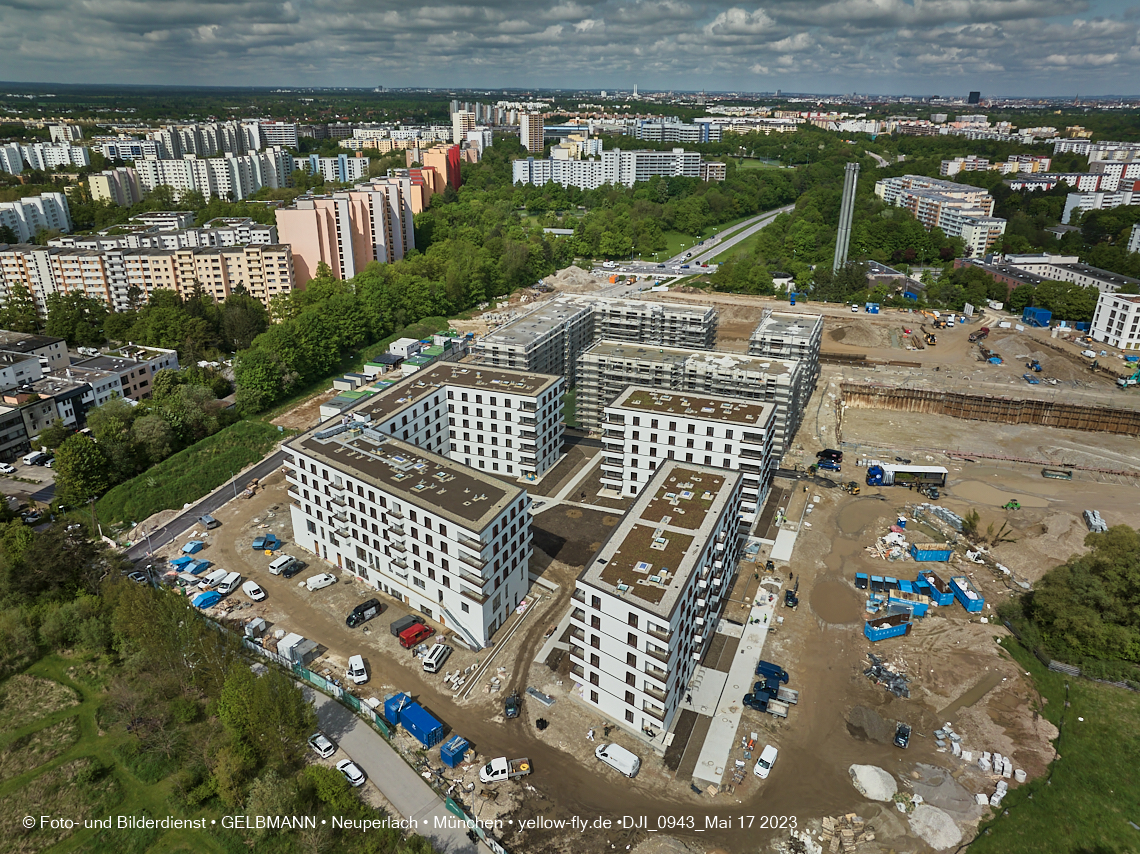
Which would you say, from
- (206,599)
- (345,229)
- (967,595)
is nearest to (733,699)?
(967,595)

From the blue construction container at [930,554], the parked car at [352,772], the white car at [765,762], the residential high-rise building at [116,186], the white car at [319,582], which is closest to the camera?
the parked car at [352,772]

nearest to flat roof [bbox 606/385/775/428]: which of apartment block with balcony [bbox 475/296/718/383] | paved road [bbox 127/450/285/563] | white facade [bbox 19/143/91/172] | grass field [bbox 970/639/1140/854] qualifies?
apartment block with balcony [bbox 475/296/718/383]

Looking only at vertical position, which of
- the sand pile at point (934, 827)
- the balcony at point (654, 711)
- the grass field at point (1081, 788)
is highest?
the balcony at point (654, 711)

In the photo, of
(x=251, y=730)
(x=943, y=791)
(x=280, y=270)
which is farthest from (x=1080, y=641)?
(x=280, y=270)

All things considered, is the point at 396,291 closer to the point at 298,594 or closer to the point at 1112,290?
the point at 298,594

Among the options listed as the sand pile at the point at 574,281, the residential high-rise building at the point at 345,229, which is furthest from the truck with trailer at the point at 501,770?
the sand pile at the point at 574,281

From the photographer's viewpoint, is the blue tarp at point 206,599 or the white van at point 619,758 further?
the blue tarp at point 206,599

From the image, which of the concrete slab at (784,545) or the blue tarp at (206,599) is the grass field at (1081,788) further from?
the blue tarp at (206,599)
